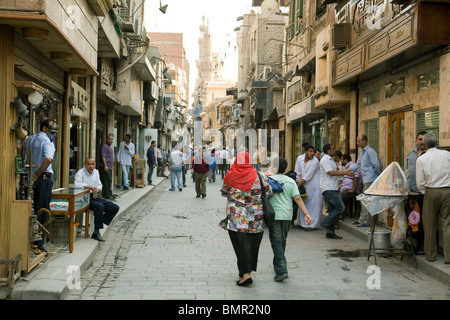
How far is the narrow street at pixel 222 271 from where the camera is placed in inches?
236

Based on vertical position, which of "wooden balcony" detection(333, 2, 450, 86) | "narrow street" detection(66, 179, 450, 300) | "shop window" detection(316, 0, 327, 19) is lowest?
"narrow street" detection(66, 179, 450, 300)

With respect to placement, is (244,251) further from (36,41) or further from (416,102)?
(416,102)

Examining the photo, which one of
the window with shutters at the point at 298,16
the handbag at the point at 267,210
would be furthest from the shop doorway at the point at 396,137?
the window with shutters at the point at 298,16

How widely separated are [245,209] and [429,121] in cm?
475

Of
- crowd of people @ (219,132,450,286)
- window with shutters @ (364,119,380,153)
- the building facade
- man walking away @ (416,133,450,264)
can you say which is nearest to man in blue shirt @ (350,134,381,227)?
window with shutters @ (364,119,380,153)

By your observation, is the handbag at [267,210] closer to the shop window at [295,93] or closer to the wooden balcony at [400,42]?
the wooden balcony at [400,42]

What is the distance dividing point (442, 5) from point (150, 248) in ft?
20.9

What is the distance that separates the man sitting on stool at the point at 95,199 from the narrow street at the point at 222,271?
1.44 ft

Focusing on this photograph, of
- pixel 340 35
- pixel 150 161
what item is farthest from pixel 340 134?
pixel 150 161

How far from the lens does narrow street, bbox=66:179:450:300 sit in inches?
236

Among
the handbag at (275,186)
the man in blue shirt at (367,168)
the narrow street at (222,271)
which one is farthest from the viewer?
the man in blue shirt at (367,168)

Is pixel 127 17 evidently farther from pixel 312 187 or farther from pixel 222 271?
pixel 222 271

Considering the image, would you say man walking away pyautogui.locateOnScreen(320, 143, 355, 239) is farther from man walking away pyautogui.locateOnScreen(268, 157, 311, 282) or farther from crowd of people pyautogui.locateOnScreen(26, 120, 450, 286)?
man walking away pyautogui.locateOnScreen(268, 157, 311, 282)

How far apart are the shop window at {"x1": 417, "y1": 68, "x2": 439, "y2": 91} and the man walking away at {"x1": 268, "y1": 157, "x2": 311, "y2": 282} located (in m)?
4.06
